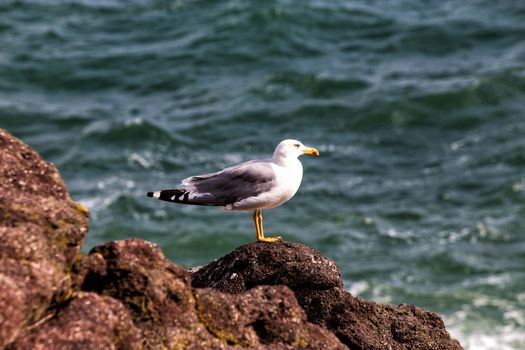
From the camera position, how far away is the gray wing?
8875 millimetres

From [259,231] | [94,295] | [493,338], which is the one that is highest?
[493,338]

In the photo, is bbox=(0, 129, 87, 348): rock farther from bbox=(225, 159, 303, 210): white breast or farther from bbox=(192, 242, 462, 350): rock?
bbox=(225, 159, 303, 210): white breast

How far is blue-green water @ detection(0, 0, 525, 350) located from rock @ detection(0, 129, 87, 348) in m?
14.6

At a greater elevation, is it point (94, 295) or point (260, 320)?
point (260, 320)

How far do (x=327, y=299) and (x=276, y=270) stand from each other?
19.0 inches

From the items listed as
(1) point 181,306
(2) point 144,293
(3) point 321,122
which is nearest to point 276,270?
(1) point 181,306

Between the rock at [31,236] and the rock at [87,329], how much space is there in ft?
0.28

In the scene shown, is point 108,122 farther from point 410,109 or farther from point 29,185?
→ point 29,185

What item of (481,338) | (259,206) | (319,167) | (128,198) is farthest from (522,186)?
(259,206)

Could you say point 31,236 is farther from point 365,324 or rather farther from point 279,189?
point 279,189

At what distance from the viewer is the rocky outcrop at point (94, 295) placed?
5547 millimetres

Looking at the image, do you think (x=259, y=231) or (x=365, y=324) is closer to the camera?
(x=365, y=324)

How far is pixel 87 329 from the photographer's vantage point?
5648 millimetres

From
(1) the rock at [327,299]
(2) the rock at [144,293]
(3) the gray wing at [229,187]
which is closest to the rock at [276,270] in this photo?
(1) the rock at [327,299]
